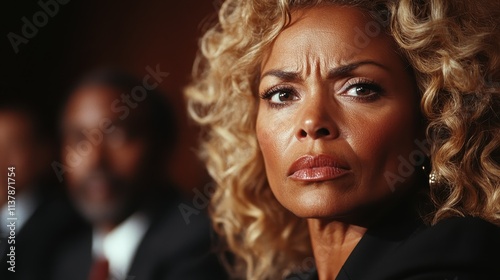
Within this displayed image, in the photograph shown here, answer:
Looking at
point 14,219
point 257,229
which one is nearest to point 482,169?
point 257,229

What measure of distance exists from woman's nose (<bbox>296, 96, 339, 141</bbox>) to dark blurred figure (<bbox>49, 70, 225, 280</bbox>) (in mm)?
762

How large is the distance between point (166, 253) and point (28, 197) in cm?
53

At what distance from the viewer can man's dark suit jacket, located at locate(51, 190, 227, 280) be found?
1986mm

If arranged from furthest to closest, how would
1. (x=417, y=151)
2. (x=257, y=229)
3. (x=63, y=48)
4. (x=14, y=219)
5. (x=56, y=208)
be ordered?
(x=63, y=48)
(x=56, y=208)
(x=14, y=219)
(x=257, y=229)
(x=417, y=151)

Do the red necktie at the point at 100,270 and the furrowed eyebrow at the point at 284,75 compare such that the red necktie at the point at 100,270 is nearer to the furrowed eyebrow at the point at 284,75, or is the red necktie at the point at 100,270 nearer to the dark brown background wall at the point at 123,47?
the dark brown background wall at the point at 123,47

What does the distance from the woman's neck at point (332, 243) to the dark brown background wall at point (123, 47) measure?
894mm

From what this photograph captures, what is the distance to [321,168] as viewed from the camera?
4.37ft

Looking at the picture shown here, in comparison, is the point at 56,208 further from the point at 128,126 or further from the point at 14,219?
the point at 128,126

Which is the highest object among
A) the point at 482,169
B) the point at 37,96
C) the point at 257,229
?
the point at 37,96

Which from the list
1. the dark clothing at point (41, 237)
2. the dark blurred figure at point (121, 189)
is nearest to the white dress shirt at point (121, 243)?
the dark blurred figure at point (121, 189)

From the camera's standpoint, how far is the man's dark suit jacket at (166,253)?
1986mm

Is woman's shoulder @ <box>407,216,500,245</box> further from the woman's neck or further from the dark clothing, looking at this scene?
the dark clothing

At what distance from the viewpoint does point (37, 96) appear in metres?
2.37

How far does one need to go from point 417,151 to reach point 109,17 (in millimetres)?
1419
